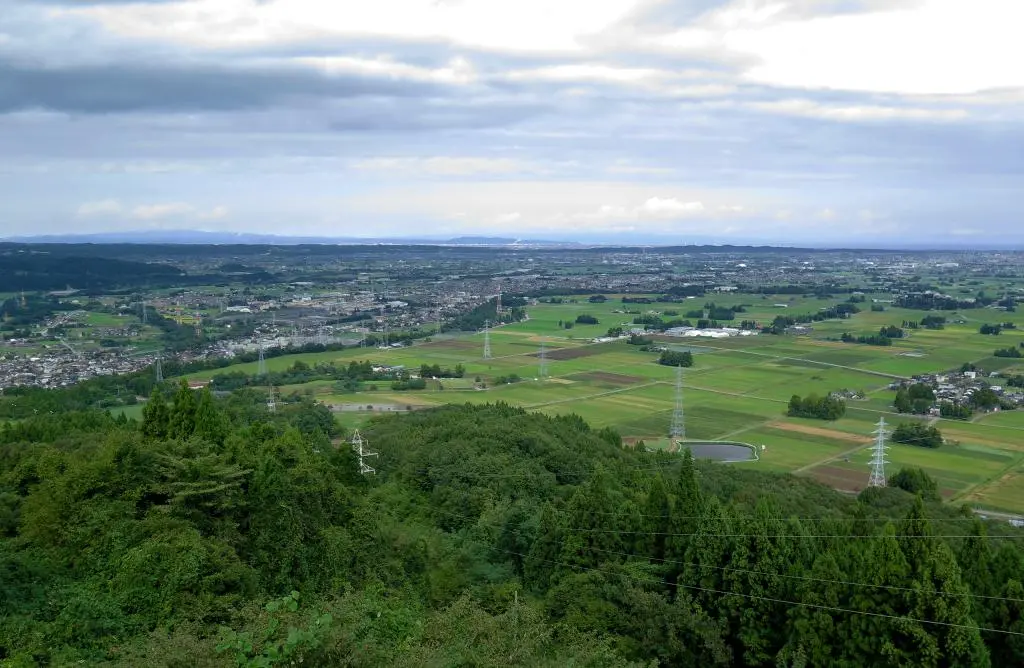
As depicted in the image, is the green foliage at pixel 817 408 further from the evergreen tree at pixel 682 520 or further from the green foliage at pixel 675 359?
the evergreen tree at pixel 682 520

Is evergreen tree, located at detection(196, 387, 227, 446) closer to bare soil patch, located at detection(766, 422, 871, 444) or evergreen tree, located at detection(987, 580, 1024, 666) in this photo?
evergreen tree, located at detection(987, 580, 1024, 666)

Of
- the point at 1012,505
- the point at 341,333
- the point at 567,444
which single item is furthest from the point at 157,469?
the point at 341,333

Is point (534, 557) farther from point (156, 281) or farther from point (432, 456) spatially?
point (156, 281)

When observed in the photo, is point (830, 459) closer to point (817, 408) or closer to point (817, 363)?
point (817, 408)

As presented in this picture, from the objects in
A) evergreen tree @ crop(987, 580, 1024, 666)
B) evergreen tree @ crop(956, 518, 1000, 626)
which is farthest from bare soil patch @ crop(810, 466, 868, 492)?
evergreen tree @ crop(987, 580, 1024, 666)

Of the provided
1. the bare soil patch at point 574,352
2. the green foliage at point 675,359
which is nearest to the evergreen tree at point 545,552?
the green foliage at point 675,359

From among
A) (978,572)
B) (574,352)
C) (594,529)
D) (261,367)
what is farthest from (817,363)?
(978,572)
